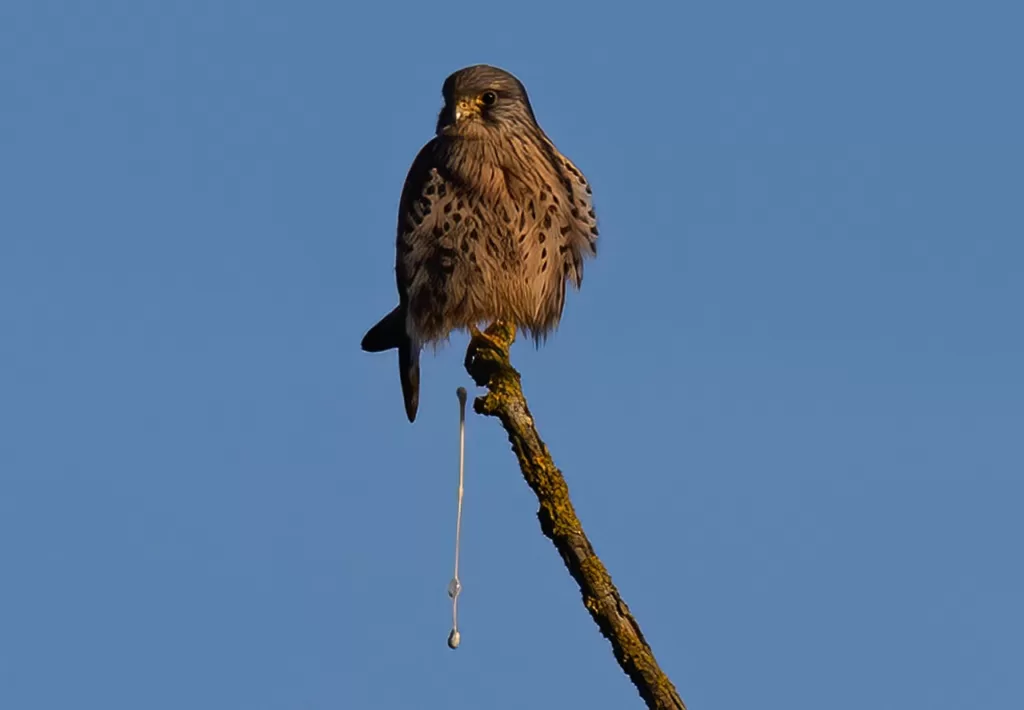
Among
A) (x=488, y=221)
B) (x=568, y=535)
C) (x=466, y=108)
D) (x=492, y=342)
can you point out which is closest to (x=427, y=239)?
(x=488, y=221)

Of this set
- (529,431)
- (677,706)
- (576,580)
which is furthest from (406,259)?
(677,706)

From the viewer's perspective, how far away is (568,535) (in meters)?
3.49

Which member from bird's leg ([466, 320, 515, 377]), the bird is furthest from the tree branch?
the bird

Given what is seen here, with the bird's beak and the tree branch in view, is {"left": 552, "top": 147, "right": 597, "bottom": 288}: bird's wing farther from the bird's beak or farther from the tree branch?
the tree branch

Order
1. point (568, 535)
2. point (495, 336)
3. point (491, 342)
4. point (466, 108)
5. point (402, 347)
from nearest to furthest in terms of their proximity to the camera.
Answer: point (568, 535) < point (491, 342) < point (495, 336) < point (466, 108) < point (402, 347)

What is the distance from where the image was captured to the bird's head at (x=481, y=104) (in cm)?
561

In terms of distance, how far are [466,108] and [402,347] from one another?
0.93 m

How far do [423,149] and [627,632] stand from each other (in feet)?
9.23

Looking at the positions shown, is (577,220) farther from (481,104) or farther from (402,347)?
(402,347)

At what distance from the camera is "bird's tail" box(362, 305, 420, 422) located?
587cm

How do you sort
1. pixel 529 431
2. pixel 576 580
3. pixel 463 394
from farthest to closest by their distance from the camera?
pixel 463 394 < pixel 529 431 < pixel 576 580

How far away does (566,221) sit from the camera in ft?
18.3

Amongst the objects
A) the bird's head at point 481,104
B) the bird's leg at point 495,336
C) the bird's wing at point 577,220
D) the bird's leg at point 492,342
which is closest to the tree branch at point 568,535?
the bird's leg at point 492,342

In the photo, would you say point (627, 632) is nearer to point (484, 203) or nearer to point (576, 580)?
point (576, 580)
